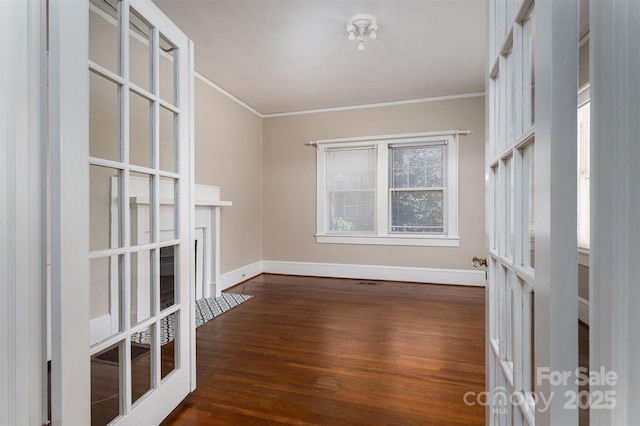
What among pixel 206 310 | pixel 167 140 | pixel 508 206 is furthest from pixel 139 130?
pixel 206 310

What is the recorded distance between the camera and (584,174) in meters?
0.63

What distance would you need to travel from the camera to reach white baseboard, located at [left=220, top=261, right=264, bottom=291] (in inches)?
165

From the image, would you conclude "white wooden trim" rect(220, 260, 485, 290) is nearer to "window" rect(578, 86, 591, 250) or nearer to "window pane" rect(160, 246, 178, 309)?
"window pane" rect(160, 246, 178, 309)

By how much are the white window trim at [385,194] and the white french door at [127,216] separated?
321 centimetres

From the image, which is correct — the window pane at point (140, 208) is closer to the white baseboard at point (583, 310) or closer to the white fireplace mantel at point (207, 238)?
the white baseboard at point (583, 310)

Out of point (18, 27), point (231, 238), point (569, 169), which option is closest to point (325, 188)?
point (231, 238)

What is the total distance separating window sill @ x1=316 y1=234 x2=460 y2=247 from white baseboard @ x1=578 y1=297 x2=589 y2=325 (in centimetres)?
410

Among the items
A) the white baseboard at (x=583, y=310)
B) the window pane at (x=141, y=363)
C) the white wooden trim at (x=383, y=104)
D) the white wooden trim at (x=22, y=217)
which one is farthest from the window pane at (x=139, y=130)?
the white wooden trim at (x=383, y=104)

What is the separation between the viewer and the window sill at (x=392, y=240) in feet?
14.6

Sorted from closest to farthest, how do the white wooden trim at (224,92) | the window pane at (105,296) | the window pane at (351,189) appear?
the window pane at (105,296) < the white wooden trim at (224,92) < the window pane at (351,189)

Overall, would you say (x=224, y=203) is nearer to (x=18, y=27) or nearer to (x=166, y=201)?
(x=166, y=201)

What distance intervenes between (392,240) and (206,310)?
2.65 m

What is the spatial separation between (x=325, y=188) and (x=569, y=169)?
4.45m

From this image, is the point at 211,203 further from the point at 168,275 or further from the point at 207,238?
the point at 168,275
